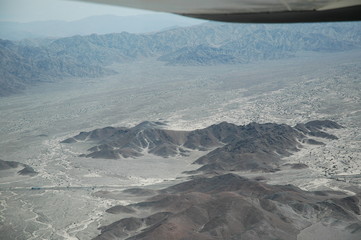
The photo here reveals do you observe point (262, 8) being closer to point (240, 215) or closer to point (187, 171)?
point (240, 215)

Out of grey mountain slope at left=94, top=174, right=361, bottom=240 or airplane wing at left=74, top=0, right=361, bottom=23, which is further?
grey mountain slope at left=94, top=174, right=361, bottom=240

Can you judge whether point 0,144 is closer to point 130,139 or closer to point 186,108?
point 130,139

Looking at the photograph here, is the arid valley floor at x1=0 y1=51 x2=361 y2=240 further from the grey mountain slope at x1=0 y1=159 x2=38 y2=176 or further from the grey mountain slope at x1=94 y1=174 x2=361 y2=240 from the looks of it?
the grey mountain slope at x1=94 y1=174 x2=361 y2=240

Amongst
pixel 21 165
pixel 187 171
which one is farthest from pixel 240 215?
pixel 21 165

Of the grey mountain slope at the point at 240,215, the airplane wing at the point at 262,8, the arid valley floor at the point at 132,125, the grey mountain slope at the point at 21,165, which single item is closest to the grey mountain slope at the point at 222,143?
the arid valley floor at the point at 132,125

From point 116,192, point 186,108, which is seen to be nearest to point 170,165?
point 116,192

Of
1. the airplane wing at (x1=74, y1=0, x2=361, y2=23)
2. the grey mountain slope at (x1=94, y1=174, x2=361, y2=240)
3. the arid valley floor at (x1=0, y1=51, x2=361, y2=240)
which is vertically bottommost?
the arid valley floor at (x1=0, y1=51, x2=361, y2=240)

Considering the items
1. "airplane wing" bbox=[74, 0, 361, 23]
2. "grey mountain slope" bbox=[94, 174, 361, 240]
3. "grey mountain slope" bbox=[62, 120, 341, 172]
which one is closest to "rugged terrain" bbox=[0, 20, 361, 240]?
"grey mountain slope" bbox=[94, 174, 361, 240]
